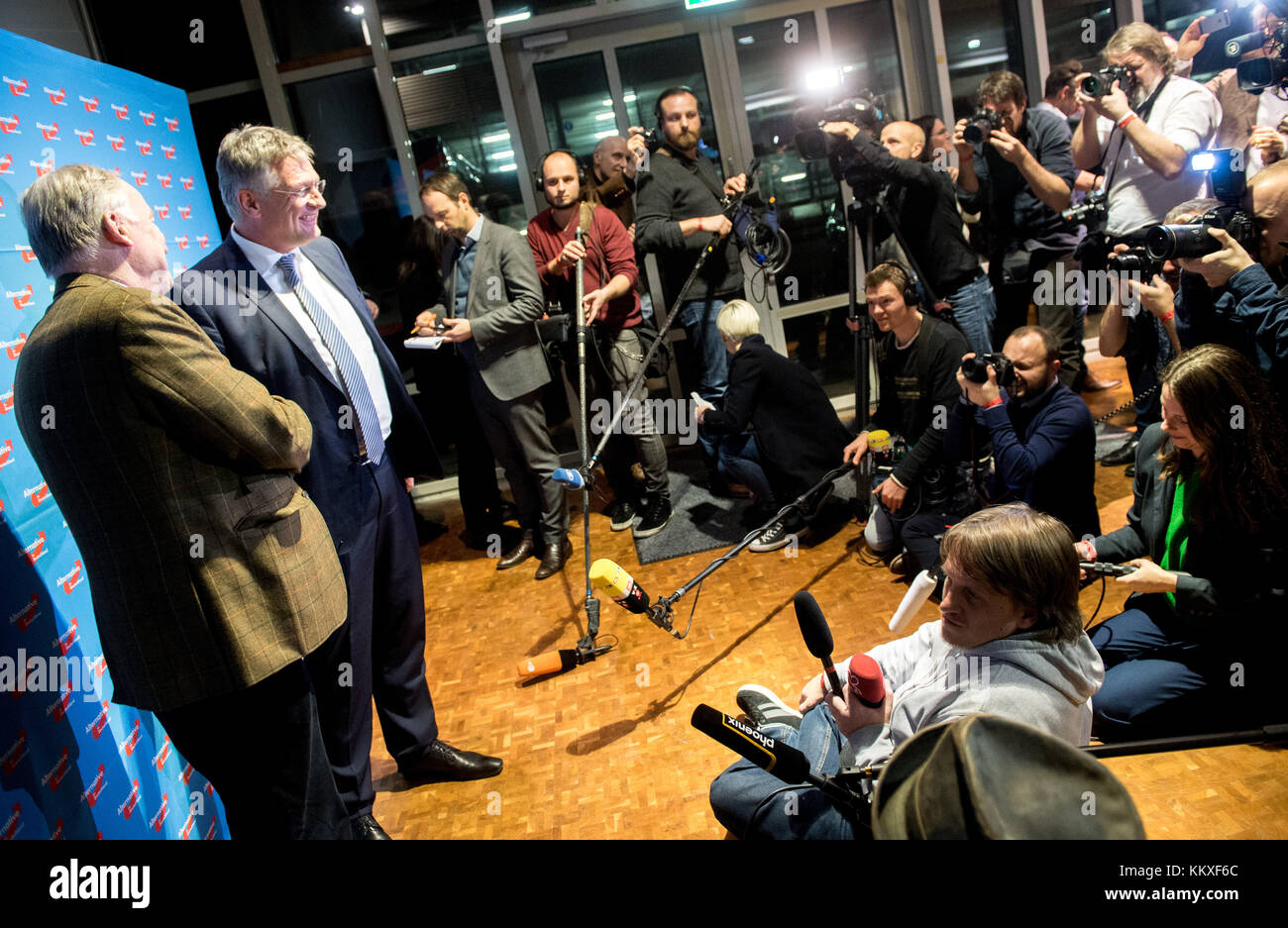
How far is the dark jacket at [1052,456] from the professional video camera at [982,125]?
4.70 feet

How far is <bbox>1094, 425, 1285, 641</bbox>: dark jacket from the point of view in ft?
6.05

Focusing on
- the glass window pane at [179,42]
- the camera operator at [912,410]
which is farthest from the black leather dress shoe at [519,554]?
the glass window pane at [179,42]

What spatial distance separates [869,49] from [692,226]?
2086mm

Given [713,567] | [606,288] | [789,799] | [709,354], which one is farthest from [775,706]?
[709,354]

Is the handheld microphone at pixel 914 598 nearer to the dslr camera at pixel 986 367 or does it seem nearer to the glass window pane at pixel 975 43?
the dslr camera at pixel 986 367

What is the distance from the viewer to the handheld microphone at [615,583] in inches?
96.4

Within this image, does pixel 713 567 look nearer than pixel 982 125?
Yes

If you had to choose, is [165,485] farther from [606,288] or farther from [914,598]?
[606,288]

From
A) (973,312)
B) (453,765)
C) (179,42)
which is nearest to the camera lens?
(453,765)

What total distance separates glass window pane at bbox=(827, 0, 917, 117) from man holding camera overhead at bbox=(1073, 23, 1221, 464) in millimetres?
1800

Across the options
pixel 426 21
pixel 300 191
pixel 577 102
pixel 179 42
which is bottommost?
pixel 300 191

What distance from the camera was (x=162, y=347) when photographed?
4.64 ft

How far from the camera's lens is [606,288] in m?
3.71
